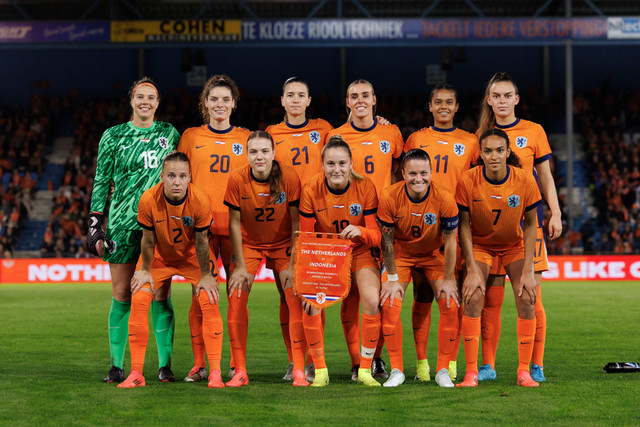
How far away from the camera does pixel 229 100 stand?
6355mm

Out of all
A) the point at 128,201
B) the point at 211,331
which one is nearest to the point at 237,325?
the point at 211,331

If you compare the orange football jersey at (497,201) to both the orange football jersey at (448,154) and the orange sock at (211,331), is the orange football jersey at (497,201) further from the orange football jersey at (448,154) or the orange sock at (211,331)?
the orange sock at (211,331)

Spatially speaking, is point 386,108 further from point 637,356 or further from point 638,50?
point 637,356

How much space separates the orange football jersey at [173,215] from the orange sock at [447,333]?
72.3 inches

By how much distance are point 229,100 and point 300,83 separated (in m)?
0.58

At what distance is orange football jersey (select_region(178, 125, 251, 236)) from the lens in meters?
6.31

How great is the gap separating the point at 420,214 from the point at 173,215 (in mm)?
1785

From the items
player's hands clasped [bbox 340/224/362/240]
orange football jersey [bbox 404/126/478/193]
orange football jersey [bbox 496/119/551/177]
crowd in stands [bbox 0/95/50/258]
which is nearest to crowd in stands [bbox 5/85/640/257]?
crowd in stands [bbox 0/95/50/258]

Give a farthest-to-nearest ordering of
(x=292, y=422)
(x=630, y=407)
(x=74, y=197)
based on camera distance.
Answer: (x=74, y=197) → (x=630, y=407) → (x=292, y=422)

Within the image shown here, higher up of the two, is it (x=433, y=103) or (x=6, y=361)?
(x=433, y=103)

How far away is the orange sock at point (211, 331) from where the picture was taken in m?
5.84

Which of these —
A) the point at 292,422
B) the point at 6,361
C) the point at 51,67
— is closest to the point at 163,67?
the point at 51,67

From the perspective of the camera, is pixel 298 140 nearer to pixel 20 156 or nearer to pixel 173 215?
pixel 173 215

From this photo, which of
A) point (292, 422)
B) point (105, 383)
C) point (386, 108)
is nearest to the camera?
point (292, 422)
